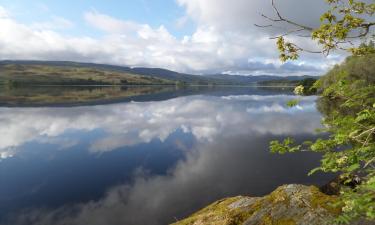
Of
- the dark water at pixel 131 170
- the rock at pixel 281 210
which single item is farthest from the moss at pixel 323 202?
the dark water at pixel 131 170

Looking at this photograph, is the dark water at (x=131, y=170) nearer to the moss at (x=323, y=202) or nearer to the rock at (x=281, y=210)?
the rock at (x=281, y=210)

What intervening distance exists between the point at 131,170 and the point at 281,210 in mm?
21679

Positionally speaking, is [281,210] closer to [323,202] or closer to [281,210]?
[281,210]

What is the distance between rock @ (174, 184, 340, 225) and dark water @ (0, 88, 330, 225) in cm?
908

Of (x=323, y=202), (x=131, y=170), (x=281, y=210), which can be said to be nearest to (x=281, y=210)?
(x=281, y=210)

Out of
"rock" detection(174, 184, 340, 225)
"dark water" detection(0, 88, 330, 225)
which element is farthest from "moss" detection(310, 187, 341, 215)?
"dark water" detection(0, 88, 330, 225)

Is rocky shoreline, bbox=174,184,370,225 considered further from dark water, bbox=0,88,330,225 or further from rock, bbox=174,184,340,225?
dark water, bbox=0,88,330,225

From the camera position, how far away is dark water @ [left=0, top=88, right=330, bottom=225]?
21.7m

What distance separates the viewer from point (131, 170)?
30500 mm

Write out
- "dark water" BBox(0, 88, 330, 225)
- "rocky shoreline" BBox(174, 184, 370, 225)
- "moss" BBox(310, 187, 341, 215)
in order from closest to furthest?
"rocky shoreline" BBox(174, 184, 370, 225) < "moss" BBox(310, 187, 341, 215) < "dark water" BBox(0, 88, 330, 225)

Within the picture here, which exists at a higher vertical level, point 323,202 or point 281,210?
point 323,202

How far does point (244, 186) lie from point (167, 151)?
14134mm

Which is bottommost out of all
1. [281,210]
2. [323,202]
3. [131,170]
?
[131,170]

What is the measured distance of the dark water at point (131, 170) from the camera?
21.7 metres
